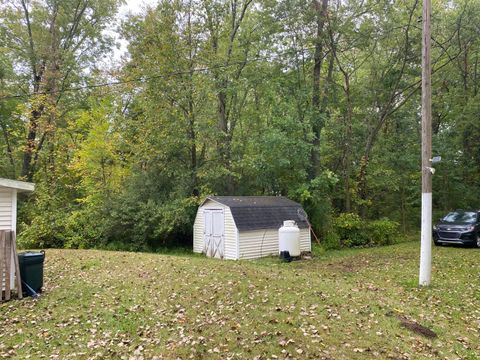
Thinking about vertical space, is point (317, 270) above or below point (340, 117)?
below

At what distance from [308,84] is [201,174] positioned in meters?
7.71

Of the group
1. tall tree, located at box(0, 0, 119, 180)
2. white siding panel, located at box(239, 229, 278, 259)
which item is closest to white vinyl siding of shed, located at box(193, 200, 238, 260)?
white siding panel, located at box(239, 229, 278, 259)

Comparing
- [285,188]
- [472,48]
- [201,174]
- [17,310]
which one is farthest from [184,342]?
[472,48]

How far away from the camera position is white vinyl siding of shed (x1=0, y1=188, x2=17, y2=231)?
778 centimetres

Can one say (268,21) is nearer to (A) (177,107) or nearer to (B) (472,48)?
(A) (177,107)

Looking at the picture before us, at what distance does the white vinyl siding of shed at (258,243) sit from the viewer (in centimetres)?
1303

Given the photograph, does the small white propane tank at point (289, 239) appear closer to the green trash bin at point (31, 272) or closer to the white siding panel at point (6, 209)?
the green trash bin at point (31, 272)

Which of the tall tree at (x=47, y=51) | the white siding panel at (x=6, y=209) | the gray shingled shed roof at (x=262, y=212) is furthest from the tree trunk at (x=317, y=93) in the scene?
the tall tree at (x=47, y=51)

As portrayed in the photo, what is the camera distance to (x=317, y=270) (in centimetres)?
1038

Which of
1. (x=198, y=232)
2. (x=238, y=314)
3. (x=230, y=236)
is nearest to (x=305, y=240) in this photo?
(x=230, y=236)

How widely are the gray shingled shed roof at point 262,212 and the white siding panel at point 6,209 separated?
285 inches

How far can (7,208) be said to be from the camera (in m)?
7.88

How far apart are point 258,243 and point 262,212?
1296 millimetres

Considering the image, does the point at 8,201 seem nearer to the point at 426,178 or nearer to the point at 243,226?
the point at 243,226
